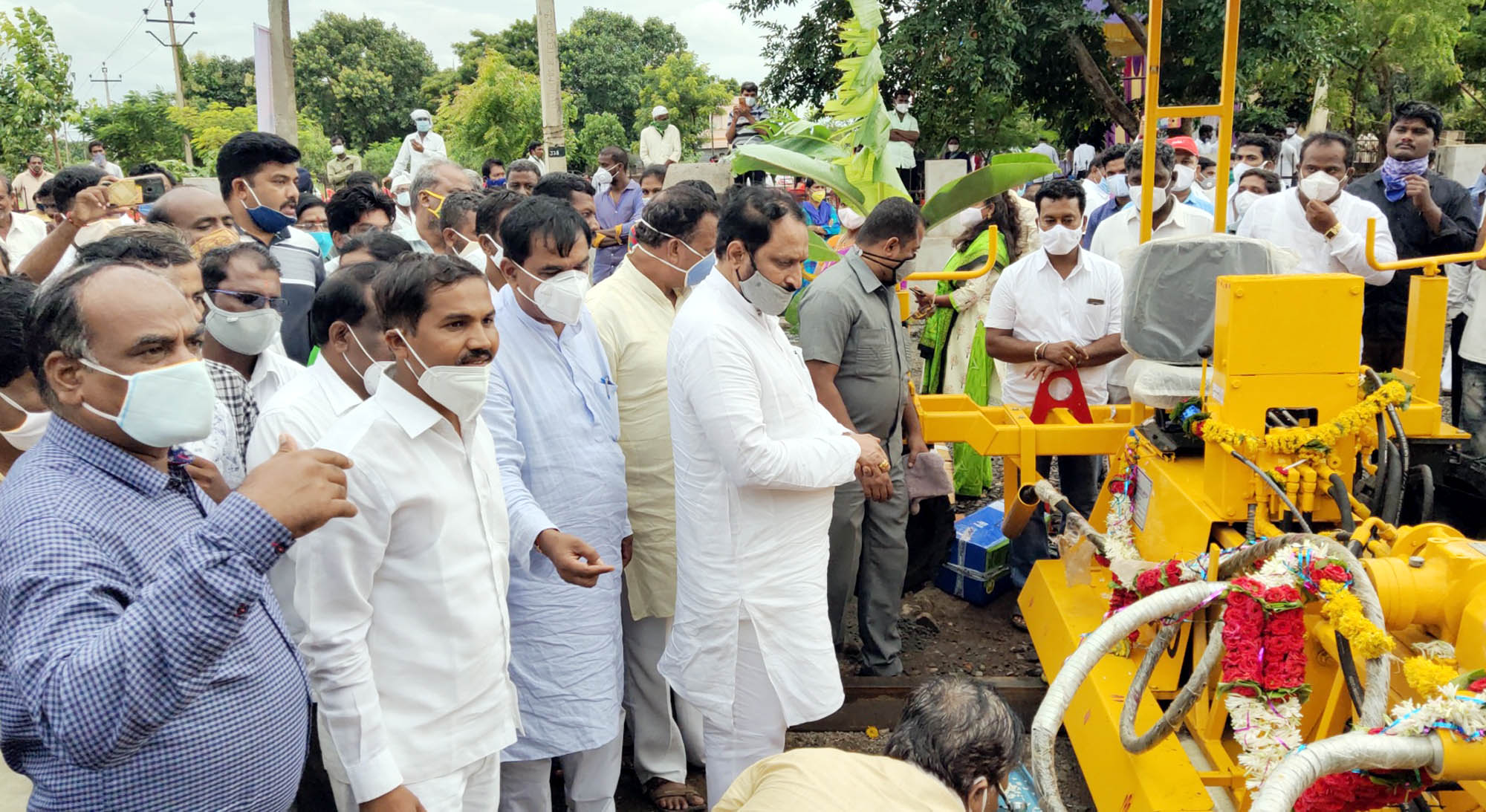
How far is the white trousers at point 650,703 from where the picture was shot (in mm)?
3758

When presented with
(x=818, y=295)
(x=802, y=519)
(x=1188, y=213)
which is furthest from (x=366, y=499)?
(x=1188, y=213)

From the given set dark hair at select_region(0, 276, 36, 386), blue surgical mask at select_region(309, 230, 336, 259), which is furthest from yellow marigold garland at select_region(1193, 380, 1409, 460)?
blue surgical mask at select_region(309, 230, 336, 259)

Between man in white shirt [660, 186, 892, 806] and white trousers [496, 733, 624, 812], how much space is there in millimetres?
332

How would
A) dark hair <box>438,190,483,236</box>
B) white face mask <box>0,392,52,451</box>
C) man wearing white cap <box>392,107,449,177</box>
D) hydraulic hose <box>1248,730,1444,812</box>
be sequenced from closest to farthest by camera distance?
1. hydraulic hose <box>1248,730,1444,812</box>
2. white face mask <box>0,392,52,451</box>
3. dark hair <box>438,190,483,236</box>
4. man wearing white cap <box>392,107,449,177</box>

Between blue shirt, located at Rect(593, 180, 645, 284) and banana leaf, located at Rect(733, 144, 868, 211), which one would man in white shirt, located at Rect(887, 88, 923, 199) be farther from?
blue shirt, located at Rect(593, 180, 645, 284)

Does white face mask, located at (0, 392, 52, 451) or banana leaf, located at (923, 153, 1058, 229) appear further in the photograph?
banana leaf, located at (923, 153, 1058, 229)

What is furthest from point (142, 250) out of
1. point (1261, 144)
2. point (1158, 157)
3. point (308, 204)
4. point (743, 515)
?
point (1261, 144)

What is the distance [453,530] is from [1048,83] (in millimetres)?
19236

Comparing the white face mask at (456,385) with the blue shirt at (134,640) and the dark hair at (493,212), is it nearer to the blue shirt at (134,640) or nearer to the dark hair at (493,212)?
the blue shirt at (134,640)

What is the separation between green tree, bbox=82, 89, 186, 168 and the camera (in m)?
27.8

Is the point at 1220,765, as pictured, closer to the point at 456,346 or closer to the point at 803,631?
the point at 803,631

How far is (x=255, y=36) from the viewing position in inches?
471

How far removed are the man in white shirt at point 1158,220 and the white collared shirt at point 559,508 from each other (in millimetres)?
4055

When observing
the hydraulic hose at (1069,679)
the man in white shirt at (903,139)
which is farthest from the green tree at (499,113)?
the hydraulic hose at (1069,679)
